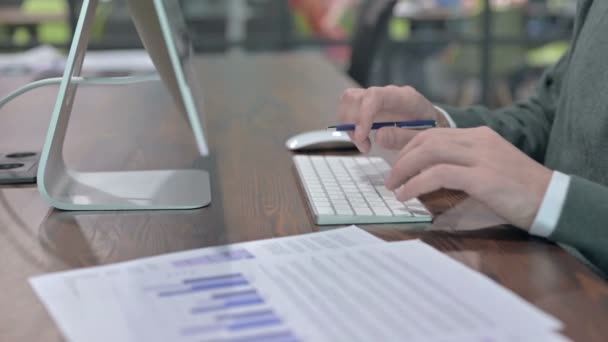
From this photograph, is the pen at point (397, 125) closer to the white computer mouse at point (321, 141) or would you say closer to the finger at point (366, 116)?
the finger at point (366, 116)

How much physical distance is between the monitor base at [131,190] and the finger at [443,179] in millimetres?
246

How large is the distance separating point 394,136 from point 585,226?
0.31 metres

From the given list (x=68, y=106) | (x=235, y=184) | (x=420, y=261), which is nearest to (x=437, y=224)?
(x=420, y=261)

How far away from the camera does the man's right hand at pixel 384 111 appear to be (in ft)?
3.10

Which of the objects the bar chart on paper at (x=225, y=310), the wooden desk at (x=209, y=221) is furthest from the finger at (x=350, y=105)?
the bar chart on paper at (x=225, y=310)

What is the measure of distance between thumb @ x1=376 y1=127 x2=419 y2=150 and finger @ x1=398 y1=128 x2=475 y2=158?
0.18 meters

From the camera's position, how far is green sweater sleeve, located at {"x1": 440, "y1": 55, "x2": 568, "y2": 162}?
118 centimetres

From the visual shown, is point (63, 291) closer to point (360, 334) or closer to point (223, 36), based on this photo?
point (360, 334)

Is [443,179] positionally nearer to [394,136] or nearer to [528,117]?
[394,136]

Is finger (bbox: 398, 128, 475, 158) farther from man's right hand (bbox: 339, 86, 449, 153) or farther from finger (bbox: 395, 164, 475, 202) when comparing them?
man's right hand (bbox: 339, 86, 449, 153)

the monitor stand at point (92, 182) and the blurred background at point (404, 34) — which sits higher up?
the monitor stand at point (92, 182)

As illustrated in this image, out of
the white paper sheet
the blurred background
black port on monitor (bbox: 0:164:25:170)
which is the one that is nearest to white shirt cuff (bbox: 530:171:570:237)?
the white paper sheet

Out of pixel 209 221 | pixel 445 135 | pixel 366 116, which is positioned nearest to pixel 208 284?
pixel 209 221

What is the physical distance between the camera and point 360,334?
51 centimetres
